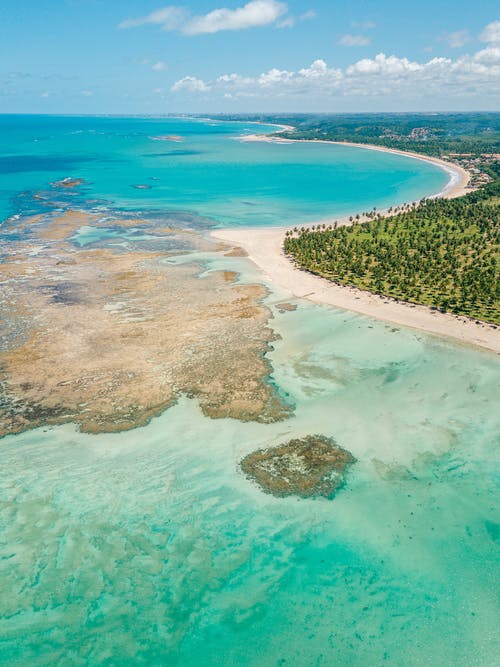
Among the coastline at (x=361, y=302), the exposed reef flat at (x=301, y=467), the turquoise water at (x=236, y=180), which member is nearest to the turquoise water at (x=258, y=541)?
the exposed reef flat at (x=301, y=467)

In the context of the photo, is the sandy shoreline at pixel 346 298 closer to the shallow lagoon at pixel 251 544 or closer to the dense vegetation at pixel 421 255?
the dense vegetation at pixel 421 255

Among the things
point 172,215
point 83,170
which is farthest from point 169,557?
point 83,170

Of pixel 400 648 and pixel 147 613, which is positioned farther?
pixel 147 613

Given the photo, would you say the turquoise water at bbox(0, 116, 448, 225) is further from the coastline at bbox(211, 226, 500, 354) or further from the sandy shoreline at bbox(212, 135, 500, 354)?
the coastline at bbox(211, 226, 500, 354)

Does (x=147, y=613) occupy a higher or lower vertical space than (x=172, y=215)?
lower

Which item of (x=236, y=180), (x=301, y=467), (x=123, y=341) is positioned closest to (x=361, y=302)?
(x=123, y=341)

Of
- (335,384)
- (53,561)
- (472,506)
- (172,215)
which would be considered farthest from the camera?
(172,215)

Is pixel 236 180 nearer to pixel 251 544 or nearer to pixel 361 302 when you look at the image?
pixel 361 302

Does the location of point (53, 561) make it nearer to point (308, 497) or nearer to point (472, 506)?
point (308, 497)
